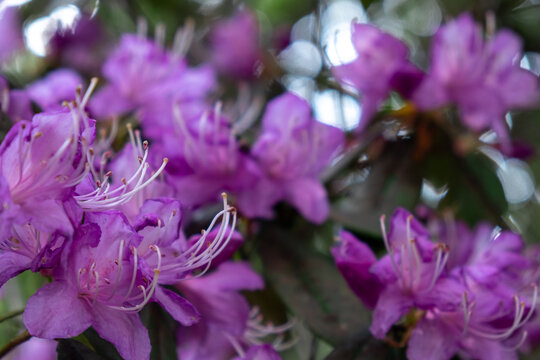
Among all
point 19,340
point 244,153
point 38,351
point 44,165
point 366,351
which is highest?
point 44,165

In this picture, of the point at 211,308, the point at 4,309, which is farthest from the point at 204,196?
the point at 4,309

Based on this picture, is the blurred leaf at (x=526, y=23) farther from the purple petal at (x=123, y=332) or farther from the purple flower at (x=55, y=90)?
the purple petal at (x=123, y=332)

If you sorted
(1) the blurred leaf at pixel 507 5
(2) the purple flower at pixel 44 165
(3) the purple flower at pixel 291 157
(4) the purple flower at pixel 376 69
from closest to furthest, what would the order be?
(2) the purple flower at pixel 44 165 < (3) the purple flower at pixel 291 157 < (4) the purple flower at pixel 376 69 < (1) the blurred leaf at pixel 507 5

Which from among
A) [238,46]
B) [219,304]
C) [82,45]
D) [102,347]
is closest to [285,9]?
[238,46]

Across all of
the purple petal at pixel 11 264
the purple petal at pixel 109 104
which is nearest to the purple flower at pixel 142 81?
the purple petal at pixel 109 104

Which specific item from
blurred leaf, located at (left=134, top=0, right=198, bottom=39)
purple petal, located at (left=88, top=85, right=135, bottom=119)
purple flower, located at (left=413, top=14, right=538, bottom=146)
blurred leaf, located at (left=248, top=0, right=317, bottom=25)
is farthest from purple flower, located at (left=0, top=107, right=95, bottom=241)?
blurred leaf, located at (left=248, top=0, right=317, bottom=25)

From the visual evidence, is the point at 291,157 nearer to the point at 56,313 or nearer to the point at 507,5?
the point at 56,313

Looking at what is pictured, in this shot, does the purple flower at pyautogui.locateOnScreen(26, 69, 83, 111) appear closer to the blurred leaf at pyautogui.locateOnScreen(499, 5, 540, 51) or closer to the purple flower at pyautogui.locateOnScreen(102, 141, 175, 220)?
the purple flower at pyautogui.locateOnScreen(102, 141, 175, 220)
